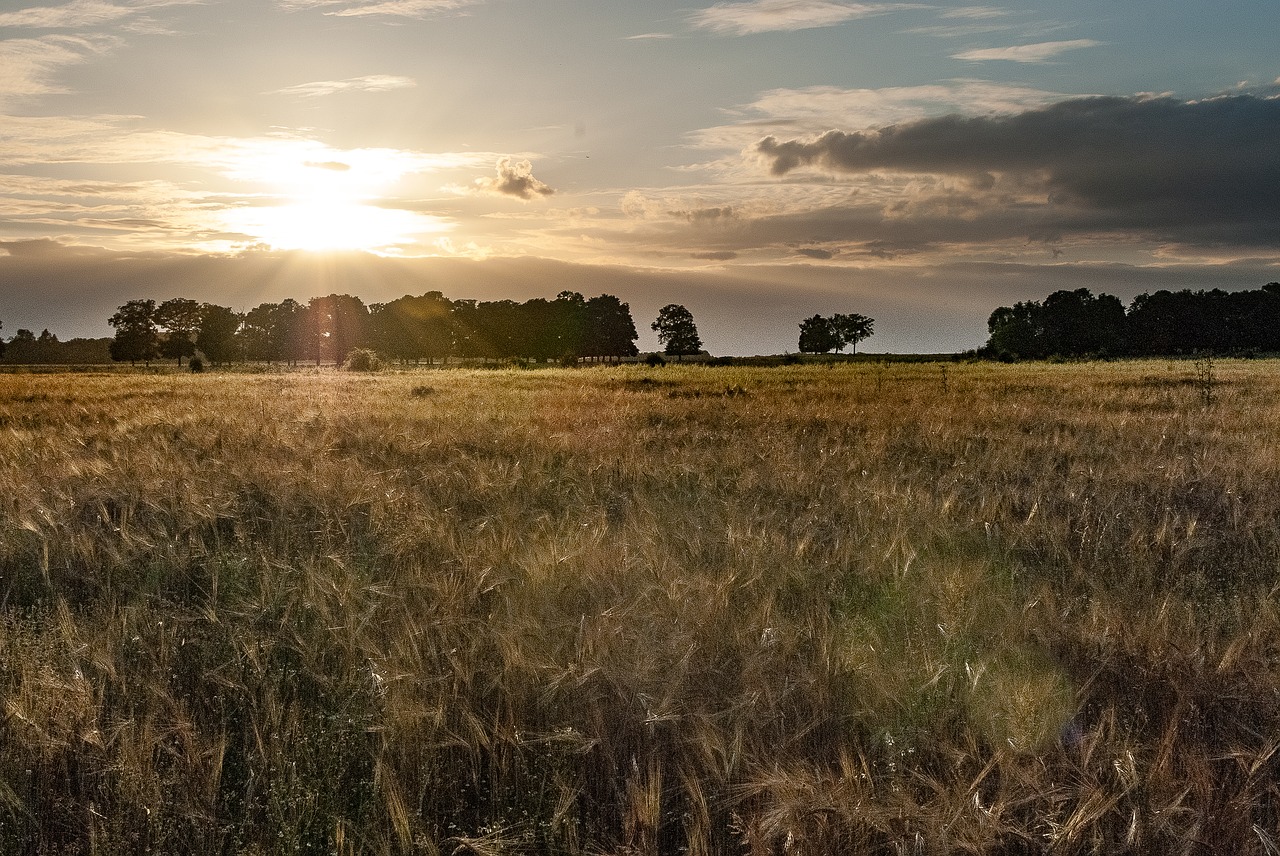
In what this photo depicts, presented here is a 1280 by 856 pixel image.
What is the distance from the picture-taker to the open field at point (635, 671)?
101 inches

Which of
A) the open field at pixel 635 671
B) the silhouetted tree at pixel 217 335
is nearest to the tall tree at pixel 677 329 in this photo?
the silhouetted tree at pixel 217 335

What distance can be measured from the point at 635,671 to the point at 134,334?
144 meters

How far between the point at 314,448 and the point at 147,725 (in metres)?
7.29

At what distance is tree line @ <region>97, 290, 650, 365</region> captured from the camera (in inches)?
5054

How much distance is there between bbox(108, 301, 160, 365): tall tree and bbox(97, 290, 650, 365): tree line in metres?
0.15

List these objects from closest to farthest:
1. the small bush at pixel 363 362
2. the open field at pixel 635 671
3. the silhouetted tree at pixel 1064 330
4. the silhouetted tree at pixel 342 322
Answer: the open field at pixel 635 671
the small bush at pixel 363 362
the silhouetted tree at pixel 1064 330
the silhouetted tree at pixel 342 322

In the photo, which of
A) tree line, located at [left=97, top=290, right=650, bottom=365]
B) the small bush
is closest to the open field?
the small bush

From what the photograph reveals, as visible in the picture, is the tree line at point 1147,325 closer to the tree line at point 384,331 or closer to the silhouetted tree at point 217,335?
the tree line at point 384,331

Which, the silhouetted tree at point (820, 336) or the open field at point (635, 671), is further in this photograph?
the silhouetted tree at point (820, 336)

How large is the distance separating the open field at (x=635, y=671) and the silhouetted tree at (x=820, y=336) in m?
137

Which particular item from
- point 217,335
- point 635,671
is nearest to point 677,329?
point 217,335

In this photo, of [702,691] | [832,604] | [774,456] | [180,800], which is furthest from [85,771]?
[774,456]

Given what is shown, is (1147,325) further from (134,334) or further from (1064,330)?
(134,334)

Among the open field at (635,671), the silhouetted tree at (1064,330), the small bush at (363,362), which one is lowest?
the open field at (635,671)
